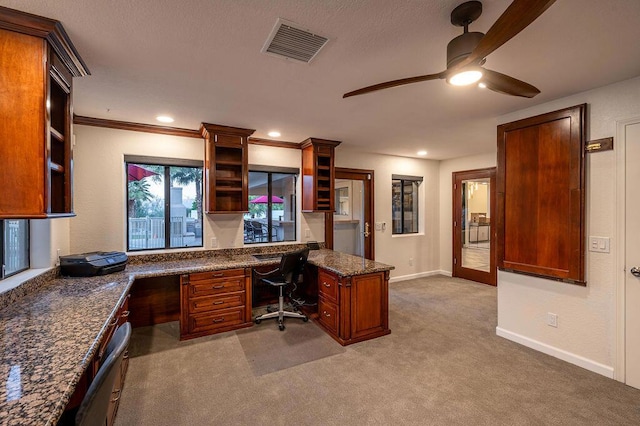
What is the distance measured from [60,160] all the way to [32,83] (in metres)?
0.58

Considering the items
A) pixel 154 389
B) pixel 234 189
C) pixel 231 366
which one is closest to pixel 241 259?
pixel 234 189

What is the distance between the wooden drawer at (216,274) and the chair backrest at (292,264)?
51 cm

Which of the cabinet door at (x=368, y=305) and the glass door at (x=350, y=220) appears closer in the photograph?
the cabinet door at (x=368, y=305)

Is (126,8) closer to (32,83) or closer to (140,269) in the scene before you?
(32,83)

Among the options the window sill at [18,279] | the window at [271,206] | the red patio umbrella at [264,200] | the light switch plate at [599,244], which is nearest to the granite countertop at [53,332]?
the window sill at [18,279]

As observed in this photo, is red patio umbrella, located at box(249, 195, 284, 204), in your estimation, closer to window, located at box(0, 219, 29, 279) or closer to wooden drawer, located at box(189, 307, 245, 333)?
wooden drawer, located at box(189, 307, 245, 333)

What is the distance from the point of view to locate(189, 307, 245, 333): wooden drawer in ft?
10.5

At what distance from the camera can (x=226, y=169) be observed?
13.2 feet

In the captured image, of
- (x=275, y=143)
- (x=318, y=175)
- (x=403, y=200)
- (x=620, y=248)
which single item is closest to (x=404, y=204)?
(x=403, y=200)

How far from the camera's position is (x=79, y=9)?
1.49m

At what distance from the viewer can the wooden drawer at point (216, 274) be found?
3176 millimetres

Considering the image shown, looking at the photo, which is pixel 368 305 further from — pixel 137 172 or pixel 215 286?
pixel 137 172

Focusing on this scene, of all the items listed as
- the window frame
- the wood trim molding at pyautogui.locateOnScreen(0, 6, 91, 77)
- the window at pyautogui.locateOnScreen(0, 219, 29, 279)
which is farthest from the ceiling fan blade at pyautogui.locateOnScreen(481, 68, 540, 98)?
the window frame

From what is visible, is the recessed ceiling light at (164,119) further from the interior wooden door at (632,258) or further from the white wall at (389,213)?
the interior wooden door at (632,258)
